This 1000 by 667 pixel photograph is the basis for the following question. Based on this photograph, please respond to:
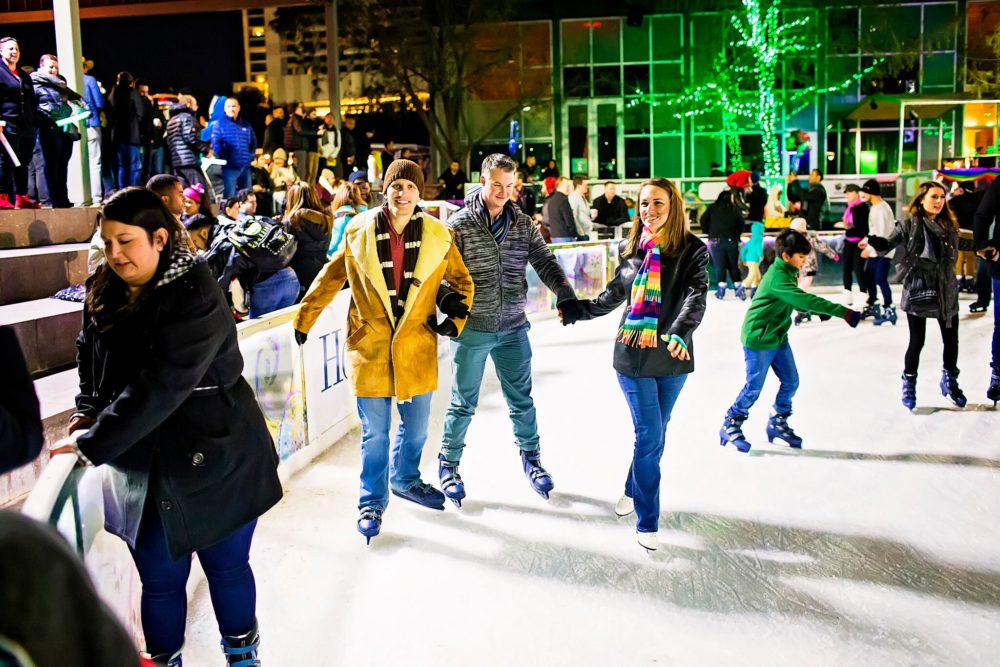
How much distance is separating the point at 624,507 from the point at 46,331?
3147mm

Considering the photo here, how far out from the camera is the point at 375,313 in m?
3.88

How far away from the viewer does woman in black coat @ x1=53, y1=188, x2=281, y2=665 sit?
7.14 feet

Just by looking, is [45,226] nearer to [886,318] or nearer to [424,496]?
[424,496]

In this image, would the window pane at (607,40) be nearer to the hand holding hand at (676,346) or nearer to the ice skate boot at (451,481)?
the ice skate boot at (451,481)

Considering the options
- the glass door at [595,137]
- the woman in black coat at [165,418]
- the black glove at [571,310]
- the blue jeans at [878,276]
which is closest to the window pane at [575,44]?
the glass door at [595,137]

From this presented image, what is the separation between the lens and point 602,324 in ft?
34.5

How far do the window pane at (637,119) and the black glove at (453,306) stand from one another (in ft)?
71.5

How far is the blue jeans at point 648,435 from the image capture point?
12.4 ft

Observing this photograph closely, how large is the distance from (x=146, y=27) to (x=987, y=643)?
22.8 meters

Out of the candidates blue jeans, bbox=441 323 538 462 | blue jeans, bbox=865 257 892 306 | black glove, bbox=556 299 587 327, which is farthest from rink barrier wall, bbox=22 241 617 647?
blue jeans, bbox=865 257 892 306

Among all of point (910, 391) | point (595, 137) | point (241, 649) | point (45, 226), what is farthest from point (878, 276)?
point (595, 137)

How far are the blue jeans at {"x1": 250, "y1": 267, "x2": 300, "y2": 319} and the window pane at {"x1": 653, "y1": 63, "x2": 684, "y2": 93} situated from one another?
Answer: 20642mm

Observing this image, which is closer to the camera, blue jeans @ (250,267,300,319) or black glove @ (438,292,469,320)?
black glove @ (438,292,469,320)

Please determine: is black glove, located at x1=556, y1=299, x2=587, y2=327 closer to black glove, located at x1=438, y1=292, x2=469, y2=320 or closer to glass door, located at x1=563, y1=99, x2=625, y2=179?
black glove, located at x1=438, y1=292, x2=469, y2=320
